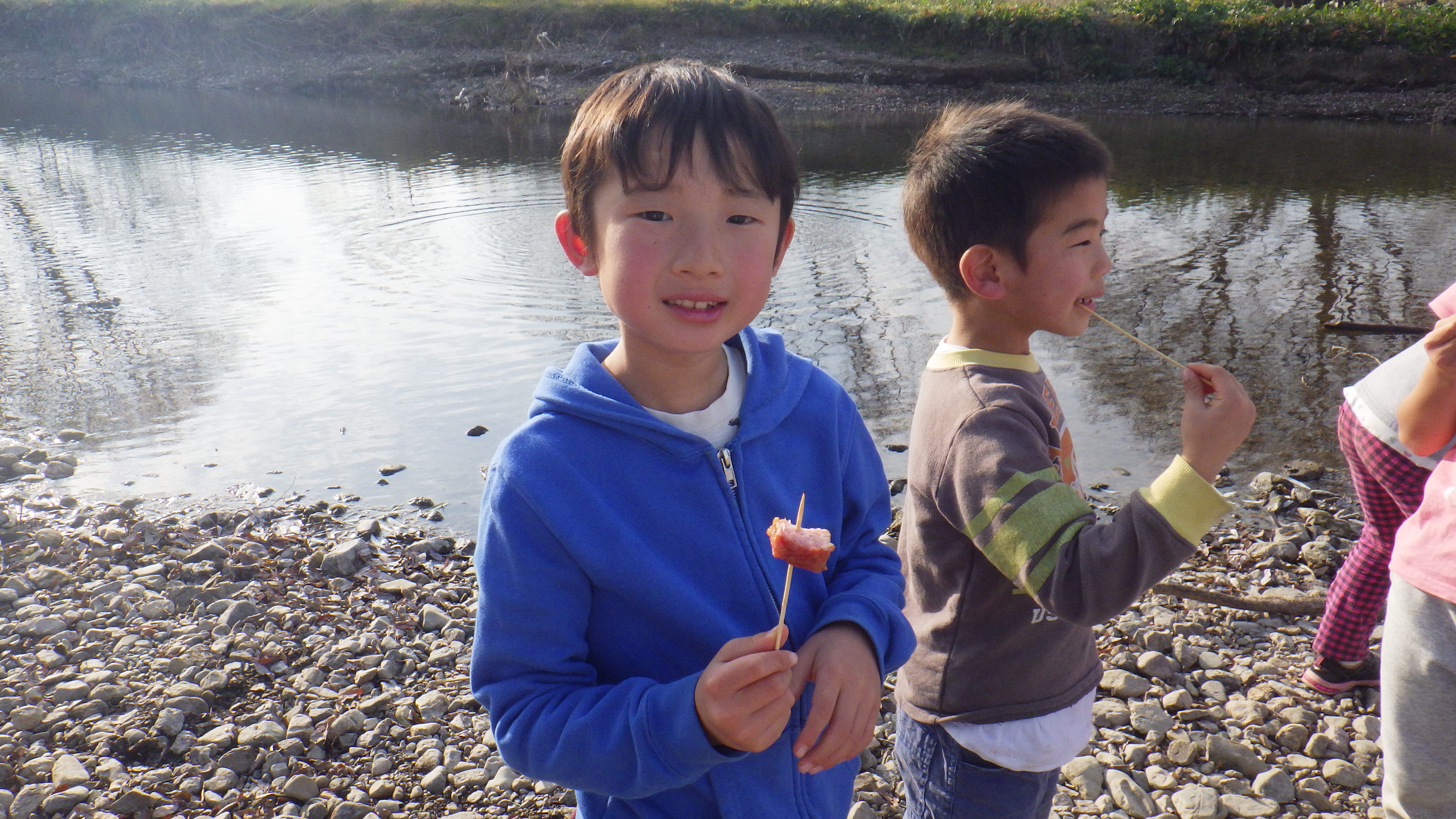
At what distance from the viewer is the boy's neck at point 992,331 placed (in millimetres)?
1901

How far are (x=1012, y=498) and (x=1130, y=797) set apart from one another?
1.44m

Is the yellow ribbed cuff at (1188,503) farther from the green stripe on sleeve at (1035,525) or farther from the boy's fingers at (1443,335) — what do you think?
the boy's fingers at (1443,335)

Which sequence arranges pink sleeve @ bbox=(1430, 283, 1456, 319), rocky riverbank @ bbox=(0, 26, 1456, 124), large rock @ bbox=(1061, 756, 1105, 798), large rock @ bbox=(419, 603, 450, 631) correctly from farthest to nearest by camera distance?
1. rocky riverbank @ bbox=(0, 26, 1456, 124)
2. large rock @ bbox=(419, 603, 450, 631)
3. large rock @ bbox=(1061, 756, 1105, 798)
4. pink sleeve @ bbox=(1430, 283, 1456, 319)

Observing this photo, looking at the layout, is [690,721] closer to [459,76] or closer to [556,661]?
[556,661]

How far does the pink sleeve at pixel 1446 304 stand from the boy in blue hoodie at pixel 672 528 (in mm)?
1382

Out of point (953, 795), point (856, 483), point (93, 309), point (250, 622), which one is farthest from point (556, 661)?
point (93, 309)

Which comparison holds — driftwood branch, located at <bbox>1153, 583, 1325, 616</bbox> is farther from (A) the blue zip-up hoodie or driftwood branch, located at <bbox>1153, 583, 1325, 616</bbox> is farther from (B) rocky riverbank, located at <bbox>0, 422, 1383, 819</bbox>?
(A) the blue zip-up hoodie

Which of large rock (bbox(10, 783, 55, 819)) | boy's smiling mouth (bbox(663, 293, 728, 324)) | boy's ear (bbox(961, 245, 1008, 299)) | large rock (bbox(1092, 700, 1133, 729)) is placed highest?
boy's smiling mouth (bbox(663, 293, 728, 324))

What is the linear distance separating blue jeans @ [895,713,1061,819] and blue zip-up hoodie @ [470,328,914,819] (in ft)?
0.86

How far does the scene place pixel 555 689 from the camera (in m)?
1.37

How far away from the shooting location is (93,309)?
7.70 meters

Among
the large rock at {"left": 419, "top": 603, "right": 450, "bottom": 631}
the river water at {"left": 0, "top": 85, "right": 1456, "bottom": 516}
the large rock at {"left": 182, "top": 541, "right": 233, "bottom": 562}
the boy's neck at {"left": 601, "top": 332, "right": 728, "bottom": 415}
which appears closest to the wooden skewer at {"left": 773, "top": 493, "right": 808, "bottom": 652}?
the boy's neck at {"left": 601, "top": 332, "right": 728, "bottom": 415}

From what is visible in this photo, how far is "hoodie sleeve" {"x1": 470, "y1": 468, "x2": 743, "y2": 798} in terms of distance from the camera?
1.29 metres

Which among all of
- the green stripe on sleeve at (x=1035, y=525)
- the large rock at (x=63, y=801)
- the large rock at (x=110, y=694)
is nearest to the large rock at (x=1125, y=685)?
the green stripe on sleeve at (x=1035, y=525)
